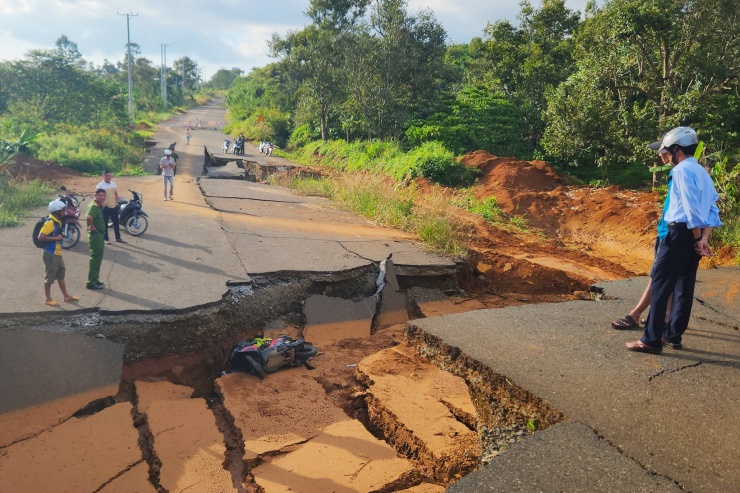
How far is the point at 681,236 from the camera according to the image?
3.73 m

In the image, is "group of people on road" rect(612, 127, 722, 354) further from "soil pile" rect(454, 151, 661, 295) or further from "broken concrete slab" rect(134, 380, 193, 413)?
"soil pile" rect(454, 151, 661, 295)

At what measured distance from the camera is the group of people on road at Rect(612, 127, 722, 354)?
3.64 m

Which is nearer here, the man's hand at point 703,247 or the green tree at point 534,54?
the man's hand at point 703,247

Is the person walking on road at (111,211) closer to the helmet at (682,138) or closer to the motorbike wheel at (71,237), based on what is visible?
the motorbike wheel at (71,237)

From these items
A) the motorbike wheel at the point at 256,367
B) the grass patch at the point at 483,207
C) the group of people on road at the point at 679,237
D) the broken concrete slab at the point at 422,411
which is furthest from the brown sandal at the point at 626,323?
the grass patch at the point at 483,207

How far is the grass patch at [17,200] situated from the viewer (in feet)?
26.8

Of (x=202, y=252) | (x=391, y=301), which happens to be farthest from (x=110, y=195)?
(x=391, y=301)

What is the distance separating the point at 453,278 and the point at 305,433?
4136mm

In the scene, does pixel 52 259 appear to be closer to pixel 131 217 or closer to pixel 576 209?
pixel 131 217

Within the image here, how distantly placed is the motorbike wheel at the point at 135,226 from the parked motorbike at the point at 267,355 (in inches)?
153

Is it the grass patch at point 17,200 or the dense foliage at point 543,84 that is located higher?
the dense foliage at point 543,84

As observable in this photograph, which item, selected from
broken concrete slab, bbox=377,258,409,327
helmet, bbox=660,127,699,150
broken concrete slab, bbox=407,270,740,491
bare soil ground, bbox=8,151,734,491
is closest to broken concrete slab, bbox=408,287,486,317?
bare soil ground, bbox=8,151,734,491

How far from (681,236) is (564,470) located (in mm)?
2036

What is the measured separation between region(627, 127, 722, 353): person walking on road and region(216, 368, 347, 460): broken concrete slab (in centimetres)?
247
